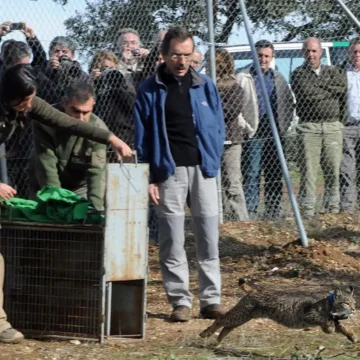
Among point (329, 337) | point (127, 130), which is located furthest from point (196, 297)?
point (127, 130)

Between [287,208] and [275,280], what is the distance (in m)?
2.55

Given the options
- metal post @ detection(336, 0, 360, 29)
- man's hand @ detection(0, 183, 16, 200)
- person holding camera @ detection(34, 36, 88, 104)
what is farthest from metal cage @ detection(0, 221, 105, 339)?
metal post @ detection(336, 0, 360, 29)

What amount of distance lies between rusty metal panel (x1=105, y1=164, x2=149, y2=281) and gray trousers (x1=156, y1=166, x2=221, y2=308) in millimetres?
693

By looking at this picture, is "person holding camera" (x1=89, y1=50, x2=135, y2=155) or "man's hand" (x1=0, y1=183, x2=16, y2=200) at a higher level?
"person holding camera" (x1=89, y1=50, x2=135, y2=155)

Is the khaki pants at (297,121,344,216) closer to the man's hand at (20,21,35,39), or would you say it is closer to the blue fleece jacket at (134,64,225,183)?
the man's hand at (20,21,35,39)

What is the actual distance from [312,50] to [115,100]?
7.63ft

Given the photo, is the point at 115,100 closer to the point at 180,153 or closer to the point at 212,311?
the point at 180,153

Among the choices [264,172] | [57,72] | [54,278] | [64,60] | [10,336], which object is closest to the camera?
[10,336]

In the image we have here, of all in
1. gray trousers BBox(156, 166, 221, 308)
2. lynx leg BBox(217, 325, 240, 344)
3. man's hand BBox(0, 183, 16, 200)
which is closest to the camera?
man's hand BBox(0, 183, 16, 200)

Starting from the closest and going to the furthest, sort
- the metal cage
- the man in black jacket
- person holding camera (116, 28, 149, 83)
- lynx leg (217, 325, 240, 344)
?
the metal cage, lynx leg (217, 325, 240, 344), person holding camera (116, 28, 149, 83), the man in black jacket

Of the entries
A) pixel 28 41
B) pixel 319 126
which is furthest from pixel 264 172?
pixel 28 41

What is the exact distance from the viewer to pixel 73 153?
7621mm

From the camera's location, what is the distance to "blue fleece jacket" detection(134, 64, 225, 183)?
7.48 metres

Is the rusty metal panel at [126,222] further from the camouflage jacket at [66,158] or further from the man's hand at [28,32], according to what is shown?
the man's hand at [28,32]
